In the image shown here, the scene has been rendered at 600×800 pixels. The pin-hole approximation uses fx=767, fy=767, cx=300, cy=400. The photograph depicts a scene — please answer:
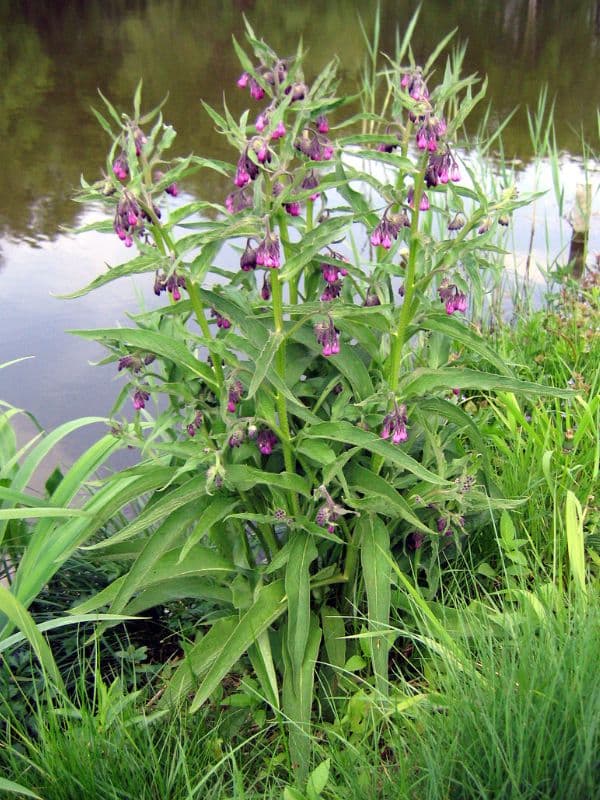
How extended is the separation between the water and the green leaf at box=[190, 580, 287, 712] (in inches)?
34.3

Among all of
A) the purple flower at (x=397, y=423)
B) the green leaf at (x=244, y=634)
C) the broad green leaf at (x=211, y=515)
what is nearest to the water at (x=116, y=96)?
the broad green leaf at (x=211, y=515)

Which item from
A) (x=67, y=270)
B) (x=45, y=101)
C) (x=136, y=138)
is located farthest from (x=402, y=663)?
(x=45, y=101)

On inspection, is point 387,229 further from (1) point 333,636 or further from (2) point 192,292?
(1) point 333,636

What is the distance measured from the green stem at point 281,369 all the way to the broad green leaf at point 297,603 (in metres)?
0.13

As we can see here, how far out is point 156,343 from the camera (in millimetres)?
1780

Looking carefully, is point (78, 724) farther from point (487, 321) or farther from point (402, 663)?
point (487, 321)

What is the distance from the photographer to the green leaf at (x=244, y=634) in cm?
176

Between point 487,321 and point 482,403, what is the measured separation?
1.42m

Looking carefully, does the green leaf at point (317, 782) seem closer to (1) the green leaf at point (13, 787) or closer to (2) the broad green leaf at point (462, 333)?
(1) the green leaf at point (13, 787)

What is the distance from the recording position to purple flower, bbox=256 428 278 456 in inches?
71.7

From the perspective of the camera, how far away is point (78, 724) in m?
1.81

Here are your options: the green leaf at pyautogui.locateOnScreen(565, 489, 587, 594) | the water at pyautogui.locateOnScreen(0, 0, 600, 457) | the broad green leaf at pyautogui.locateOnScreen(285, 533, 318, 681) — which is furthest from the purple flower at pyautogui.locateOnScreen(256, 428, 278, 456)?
the green leaf at pyautogui.locateOnScreen(565, 489, 587, 594)

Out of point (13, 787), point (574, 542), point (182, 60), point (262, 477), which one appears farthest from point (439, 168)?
point (182, 60)

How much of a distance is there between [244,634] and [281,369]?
62 cm
